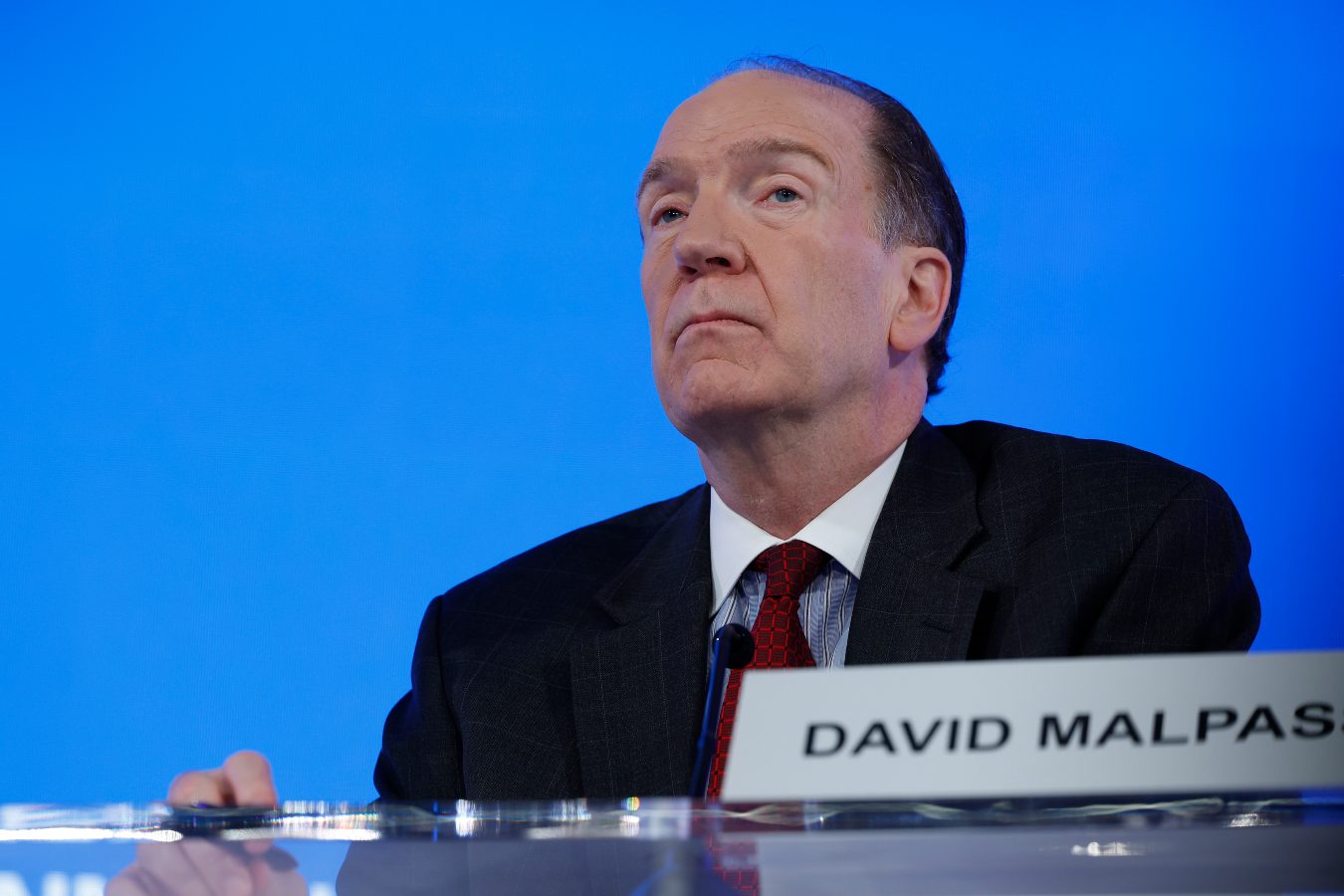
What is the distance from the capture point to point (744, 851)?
2.15 ft

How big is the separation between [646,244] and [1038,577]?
2.34 feet

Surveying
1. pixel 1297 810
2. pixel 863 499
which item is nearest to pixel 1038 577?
pixel 863 499

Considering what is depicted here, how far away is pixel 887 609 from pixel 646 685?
302 millimetres

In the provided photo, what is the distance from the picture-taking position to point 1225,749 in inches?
24.7

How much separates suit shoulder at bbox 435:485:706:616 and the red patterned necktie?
9.8 inches

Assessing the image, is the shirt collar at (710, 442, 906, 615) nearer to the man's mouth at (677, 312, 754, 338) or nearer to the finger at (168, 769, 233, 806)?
the man's mouth at (677, 312, 754, 338)

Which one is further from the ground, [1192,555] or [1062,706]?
[1192,555]

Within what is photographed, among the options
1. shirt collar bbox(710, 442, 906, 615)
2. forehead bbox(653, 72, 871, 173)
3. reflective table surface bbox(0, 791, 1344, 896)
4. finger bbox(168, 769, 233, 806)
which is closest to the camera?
reflective table surface bbox(0, 791, 1344, 896)

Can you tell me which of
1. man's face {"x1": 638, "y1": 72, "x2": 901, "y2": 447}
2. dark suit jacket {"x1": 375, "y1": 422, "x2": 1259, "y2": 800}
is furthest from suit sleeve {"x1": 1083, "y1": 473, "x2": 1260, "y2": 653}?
man's face {"x1": 638, "y1": 72, "x2": 901, "y2": 447}

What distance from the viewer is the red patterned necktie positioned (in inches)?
59.4

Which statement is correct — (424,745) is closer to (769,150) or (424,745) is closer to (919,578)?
(919,578)

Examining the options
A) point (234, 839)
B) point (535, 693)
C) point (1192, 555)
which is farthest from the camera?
point (535, 693)

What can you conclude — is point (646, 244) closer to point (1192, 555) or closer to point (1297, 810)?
point (1192, 555)

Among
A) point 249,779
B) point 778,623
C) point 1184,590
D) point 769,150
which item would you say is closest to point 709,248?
point 769,150
